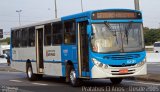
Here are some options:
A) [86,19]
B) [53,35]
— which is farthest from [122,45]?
[53,35]

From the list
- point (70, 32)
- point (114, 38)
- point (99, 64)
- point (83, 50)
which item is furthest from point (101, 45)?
point (70, 32)

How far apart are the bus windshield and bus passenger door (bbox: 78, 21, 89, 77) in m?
0.67

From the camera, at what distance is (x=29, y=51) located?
82.4 ft

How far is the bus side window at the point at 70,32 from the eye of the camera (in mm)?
19062

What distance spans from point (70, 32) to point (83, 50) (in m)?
1.46

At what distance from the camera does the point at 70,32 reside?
19.4 m

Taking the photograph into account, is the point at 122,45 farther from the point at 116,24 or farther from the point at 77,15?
the point at 77,15

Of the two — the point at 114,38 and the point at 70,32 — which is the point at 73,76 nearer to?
the point at 70,32

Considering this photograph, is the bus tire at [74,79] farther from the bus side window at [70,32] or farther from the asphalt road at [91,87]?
the bus side window at [70,32]

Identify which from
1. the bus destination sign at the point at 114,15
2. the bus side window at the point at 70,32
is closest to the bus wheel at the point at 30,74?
the bus side window at the point at 70,32

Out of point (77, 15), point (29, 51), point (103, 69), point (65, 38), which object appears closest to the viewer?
point (103, 69)

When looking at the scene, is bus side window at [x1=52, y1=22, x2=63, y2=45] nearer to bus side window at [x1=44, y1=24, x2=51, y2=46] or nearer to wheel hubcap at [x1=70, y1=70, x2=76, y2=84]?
bus side window at [x1=44, y1=24, x2=51, y2=46]

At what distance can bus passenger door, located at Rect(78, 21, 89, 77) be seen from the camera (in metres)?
18.0

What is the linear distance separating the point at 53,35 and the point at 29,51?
4.04 metres
